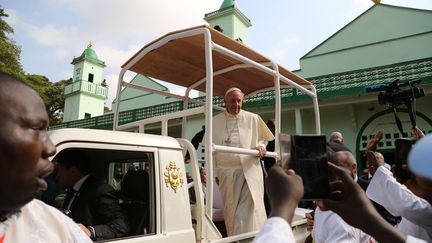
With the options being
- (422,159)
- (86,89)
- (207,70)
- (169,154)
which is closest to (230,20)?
(86,89)

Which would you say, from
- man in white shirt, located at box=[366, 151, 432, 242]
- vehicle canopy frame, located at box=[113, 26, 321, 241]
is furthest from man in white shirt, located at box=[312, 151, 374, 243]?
vehicle canopy frame, located at box=[113, 26, 321, 241]

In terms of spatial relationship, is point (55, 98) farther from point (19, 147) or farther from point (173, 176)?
point (19, 147)

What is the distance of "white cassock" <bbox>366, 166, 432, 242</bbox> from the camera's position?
1.95 meters

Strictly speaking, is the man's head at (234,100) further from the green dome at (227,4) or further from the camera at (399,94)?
the green dome at (227,4)

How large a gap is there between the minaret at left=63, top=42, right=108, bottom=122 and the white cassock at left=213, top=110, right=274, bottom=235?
28169 millimetres

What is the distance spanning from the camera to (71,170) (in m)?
2.43

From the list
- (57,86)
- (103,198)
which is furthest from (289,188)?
(57,86)

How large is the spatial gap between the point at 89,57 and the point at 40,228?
3651cm

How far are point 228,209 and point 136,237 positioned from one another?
4.58 ft

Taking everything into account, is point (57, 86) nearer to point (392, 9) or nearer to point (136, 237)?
point (392, 9)

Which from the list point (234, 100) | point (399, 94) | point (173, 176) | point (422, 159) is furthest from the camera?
point (234, 100)

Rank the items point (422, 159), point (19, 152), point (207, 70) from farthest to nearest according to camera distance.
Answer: point (207, 70) < point (19, 152) < point (422, 159)

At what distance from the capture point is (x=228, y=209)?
3.46 metres

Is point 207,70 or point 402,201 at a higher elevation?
point 207,70
